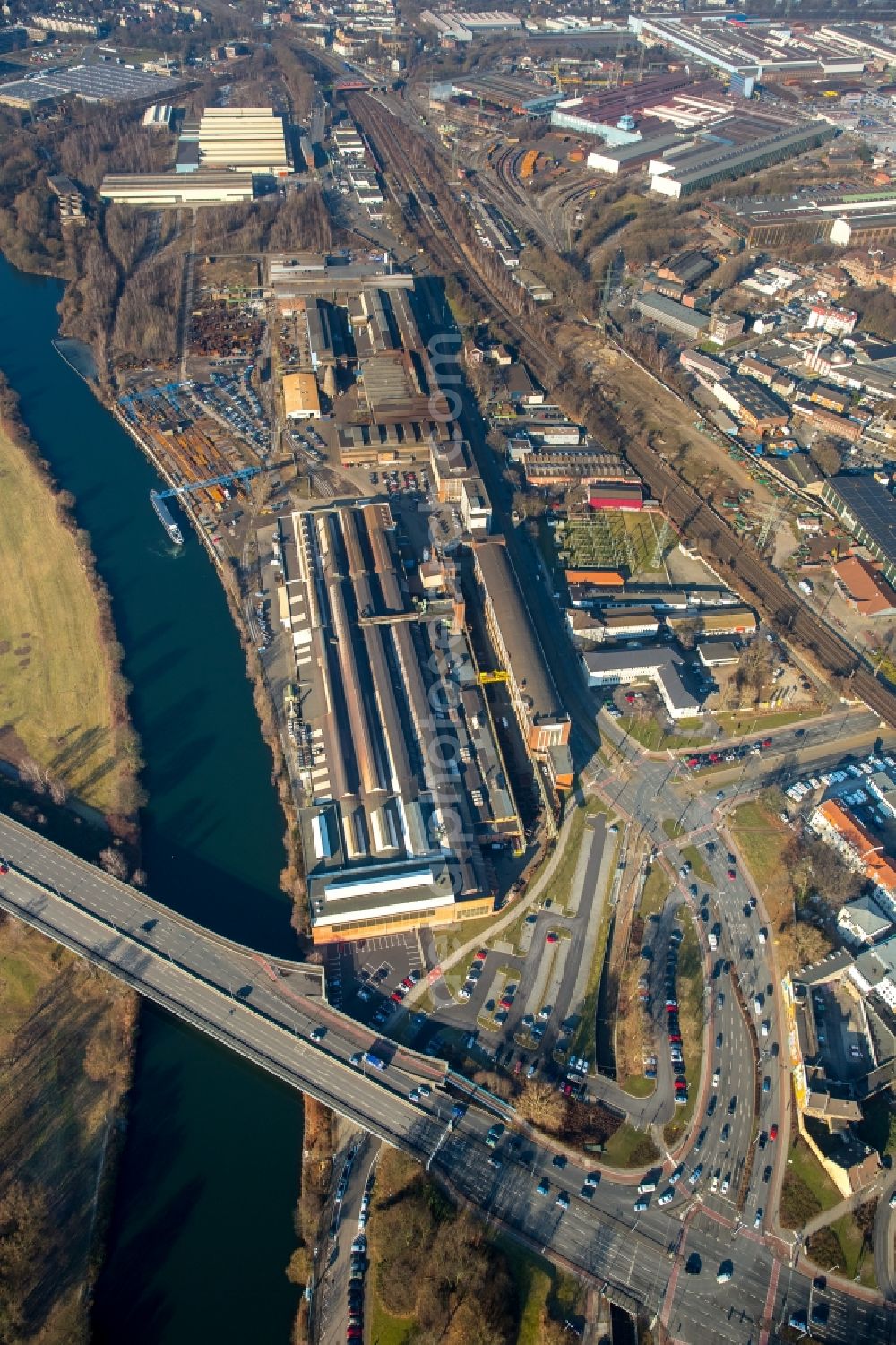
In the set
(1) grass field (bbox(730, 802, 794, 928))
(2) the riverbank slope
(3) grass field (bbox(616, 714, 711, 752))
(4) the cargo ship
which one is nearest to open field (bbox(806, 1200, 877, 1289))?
(1) grass field (bbox(730, 802, 794, 928))

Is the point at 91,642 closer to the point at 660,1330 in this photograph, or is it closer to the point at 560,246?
the point at 660,1330

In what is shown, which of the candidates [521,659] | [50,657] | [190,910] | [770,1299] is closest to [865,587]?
[521,659]

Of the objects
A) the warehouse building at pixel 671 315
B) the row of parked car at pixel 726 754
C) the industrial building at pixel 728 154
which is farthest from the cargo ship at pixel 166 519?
the industrial building at pixel 728 154

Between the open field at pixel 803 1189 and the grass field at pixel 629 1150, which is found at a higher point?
the grass field at pixel 629 1150

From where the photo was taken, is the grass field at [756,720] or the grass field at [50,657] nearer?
the grass field at [50,657]

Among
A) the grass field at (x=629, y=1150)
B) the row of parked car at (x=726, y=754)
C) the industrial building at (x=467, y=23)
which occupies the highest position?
the industrial building at (x=467, y=23)

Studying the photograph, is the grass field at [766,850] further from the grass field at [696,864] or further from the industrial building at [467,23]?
the industrial building at [467,23]

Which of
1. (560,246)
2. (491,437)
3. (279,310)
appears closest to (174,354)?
(279,310)
